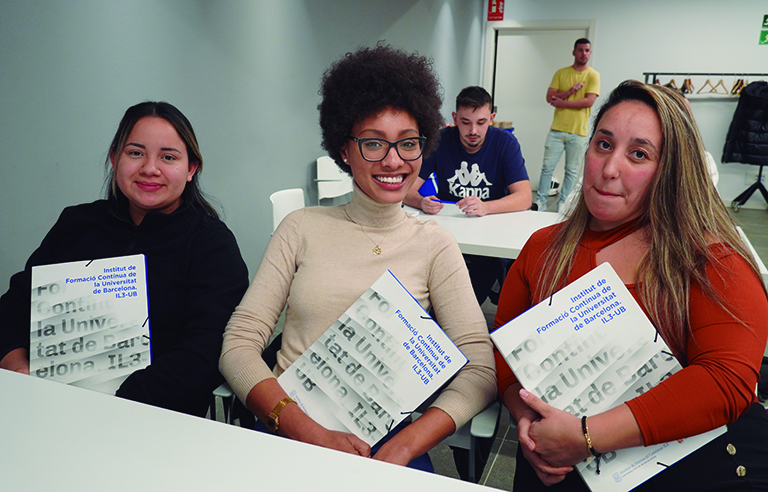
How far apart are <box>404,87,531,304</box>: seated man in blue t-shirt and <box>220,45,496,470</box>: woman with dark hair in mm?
1289

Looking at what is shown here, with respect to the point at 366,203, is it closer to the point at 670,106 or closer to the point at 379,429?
the point at 379,429

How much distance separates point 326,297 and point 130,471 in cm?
62

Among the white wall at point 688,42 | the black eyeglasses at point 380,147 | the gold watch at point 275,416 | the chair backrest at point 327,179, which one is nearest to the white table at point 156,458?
the gold watch at point 275,416

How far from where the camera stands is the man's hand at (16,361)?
1.28 metres

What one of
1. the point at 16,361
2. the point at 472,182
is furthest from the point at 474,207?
the point at 16,361

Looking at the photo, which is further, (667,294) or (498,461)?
(498,461)

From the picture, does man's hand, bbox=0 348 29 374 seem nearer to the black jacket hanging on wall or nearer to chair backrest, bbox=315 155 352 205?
chair backrest, bbox=315 155 352 205

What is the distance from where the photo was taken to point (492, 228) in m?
2.40

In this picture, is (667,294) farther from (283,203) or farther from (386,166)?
(283,203)

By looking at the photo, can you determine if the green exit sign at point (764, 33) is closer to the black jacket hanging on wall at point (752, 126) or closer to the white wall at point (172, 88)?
the black jacket hanging on wall at point (752, 126)

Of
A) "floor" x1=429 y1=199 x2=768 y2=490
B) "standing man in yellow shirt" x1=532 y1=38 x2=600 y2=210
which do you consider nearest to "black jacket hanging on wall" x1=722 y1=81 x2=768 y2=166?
"standing man in yellow shirt" x1=532 y1=38 x2=600 y2=210

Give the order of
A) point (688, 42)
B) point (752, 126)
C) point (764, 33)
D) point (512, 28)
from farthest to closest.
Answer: point (512, 28)
point (688, 42)
point (764, 33)
point (752, 126)

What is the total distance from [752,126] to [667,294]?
269 inches

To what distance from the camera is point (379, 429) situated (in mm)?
1101
